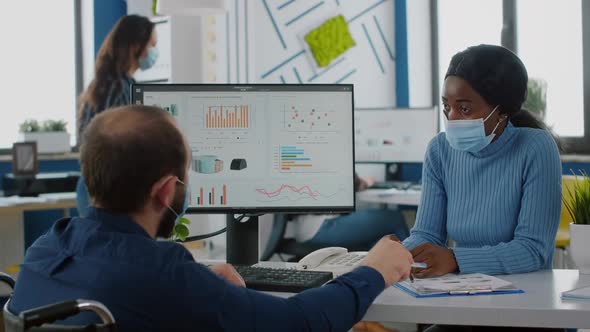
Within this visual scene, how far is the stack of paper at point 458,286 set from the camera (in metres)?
1.69

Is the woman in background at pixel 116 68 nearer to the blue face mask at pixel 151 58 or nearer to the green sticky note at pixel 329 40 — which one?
the blue face mask at pixel 151 58

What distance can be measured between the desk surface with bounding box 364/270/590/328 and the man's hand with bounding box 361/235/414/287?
6cm

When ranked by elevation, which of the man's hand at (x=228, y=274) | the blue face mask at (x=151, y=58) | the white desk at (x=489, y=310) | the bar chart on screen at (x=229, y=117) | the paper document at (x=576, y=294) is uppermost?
the blue face mask at (x=151, y=58)

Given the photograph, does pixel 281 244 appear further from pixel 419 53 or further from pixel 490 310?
pixel 490 310

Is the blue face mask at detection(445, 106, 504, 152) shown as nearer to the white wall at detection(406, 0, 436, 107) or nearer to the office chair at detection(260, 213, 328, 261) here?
the office chair at detection(260, 213, 328, 261)

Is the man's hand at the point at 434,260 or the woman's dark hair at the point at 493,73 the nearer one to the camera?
the man's hand at the point at 434,260

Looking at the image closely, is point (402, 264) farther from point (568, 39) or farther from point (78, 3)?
point (78, 3)

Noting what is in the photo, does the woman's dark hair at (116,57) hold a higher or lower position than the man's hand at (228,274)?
higher

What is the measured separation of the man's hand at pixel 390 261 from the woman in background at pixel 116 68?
2.05 meters

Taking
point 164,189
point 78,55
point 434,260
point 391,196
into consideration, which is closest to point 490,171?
point 434,260

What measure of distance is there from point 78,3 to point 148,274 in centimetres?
537

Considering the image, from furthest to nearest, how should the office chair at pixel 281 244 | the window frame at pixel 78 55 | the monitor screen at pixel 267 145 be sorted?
1. the window frame at pixel 78 55
2. the office chair at pixel 281 244
3. the monitor screen at pixel 267 145

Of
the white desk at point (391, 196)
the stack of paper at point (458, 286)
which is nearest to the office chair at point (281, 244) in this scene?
the white desk at point (391, 196)


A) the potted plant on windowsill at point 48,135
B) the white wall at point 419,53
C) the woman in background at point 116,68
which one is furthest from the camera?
the white wall at point 419,53
